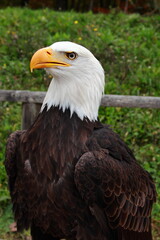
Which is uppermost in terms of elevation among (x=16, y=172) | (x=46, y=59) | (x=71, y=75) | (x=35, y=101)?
(x=46, y=59)

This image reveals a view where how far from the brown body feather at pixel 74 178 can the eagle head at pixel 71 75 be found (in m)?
0.09

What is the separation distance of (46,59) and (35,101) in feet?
5.68

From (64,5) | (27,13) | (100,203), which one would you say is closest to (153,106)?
(100,203)

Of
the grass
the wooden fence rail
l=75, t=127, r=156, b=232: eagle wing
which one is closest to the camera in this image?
l=75, t=127, r=156, b=232: eagle wing

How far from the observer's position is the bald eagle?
3.32 metres

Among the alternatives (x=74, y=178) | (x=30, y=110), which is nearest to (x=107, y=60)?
(x=30, y=110)

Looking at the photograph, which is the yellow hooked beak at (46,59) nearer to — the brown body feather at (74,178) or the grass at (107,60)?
the brown body feather at (74,178)

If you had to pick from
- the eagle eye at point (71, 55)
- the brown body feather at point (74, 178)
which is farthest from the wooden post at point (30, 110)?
the eagle eye at point (71, 55)

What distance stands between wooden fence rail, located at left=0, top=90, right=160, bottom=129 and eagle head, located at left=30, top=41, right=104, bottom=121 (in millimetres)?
1504

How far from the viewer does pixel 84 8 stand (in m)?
14.7

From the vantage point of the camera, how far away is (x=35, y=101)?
4973mm

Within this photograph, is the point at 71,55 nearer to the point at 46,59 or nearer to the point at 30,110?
the point at 46,59

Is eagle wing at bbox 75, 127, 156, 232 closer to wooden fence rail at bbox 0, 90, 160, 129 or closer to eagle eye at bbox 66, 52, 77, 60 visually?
eagle eye at bbox 66, 52, 77, 60

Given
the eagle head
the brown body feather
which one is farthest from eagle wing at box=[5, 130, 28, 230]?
the eagle head
